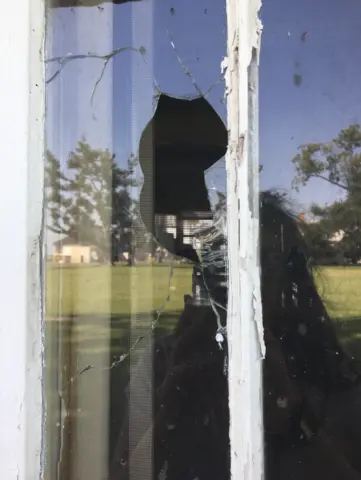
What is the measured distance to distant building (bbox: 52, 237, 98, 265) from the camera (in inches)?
28.6

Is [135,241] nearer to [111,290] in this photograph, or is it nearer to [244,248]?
[111,290]

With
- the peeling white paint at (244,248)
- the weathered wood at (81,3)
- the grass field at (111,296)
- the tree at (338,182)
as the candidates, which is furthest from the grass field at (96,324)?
the weathered wood at (81,3)

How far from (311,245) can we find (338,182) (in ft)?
0.33

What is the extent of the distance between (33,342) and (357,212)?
50cm

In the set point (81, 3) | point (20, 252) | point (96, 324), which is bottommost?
point (96, 324)

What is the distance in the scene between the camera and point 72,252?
0.74m

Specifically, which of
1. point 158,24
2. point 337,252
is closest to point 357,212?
point 337,252

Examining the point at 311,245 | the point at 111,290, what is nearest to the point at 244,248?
the point at 311,245

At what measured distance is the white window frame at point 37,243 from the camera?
626mm

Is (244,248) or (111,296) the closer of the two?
(244,248)

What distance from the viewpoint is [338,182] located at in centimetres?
65

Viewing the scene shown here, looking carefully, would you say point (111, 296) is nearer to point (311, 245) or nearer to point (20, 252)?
point (20, 252)

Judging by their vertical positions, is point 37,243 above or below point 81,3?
below

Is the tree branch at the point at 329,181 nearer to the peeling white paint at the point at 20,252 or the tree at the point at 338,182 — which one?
the tree at the point at 338,182
